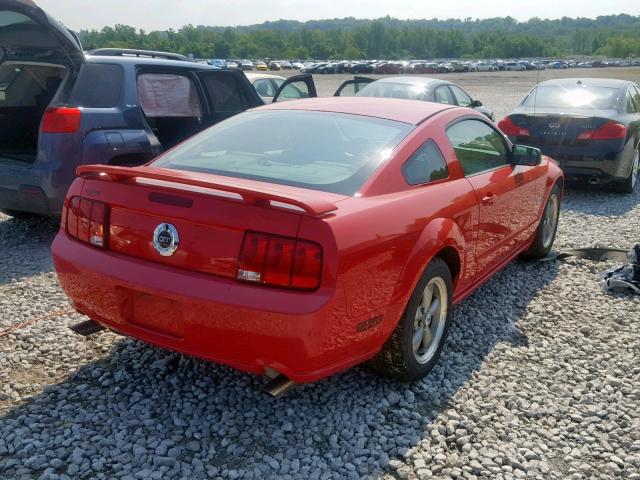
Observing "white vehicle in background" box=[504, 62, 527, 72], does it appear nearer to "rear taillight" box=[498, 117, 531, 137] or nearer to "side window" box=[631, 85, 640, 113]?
"side window" box=[631, 85, 640, 113]

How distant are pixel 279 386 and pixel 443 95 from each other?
361 inches

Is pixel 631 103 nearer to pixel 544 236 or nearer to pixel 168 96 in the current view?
pixel 544 236

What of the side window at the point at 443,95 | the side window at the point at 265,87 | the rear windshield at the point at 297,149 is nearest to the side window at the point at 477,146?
the rear windshield at the point at 297,149

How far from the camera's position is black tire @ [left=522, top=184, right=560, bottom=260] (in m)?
5.50

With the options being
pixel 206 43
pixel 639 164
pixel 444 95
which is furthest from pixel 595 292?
pixel 206 43

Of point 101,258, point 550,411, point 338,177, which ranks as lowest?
point 550,411

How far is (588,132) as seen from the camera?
321 inches

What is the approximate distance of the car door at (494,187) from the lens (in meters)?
3.99

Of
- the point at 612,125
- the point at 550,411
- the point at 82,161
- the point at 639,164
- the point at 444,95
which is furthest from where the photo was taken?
the point at 444,95

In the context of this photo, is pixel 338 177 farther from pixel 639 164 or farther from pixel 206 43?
pixel 206 43

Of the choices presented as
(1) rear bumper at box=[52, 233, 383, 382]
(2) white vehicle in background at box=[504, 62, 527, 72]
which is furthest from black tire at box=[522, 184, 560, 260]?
(2) white vehicle in background at box=[504, 62, 527, 72]

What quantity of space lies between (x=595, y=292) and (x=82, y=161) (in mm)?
4290

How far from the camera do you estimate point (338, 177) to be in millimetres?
3152

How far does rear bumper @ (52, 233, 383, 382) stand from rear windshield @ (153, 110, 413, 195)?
681 millimetres
